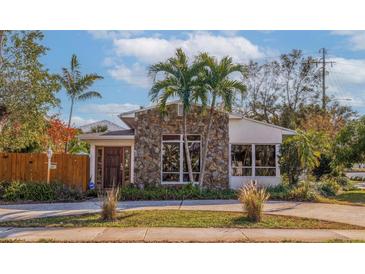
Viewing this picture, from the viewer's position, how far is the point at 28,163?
1650cm

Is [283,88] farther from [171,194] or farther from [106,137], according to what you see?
[171,194]

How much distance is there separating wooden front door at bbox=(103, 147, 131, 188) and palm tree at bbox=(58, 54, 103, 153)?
22.3 feet

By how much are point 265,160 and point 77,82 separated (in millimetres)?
12526

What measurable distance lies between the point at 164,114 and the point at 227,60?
332 cm

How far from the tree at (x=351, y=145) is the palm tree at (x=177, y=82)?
7079mm

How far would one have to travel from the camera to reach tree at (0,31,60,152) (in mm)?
15500

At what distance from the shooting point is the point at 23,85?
51.2ft

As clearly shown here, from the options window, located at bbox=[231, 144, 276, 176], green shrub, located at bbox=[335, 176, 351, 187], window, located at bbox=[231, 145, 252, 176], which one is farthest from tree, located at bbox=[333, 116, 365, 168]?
window, located at bbox=[231, 145, 252, 176]

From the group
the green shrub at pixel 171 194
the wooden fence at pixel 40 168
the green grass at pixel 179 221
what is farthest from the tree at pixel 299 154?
the wooden fence at pixel 40 168

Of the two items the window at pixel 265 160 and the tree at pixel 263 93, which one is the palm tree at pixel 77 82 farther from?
the tree at pixel 263 93

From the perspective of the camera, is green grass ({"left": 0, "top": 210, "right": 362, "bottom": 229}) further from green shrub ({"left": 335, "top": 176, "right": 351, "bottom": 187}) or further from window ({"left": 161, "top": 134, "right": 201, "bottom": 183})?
green shrub ({"left": 335, "top": 176, "right": 351, "bottom": 187})

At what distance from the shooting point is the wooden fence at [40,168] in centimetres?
1634
